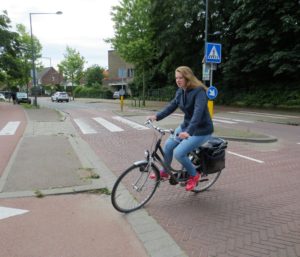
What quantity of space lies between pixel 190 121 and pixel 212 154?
0.68m

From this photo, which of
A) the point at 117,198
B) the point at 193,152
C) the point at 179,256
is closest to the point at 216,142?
the point at 193,152

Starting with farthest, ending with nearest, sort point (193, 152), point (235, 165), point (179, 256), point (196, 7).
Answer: point (196, 7), point (235, 165), point (193, 152), point (179, 256)

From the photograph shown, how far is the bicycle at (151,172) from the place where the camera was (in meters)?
4.64

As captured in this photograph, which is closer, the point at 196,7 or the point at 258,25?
the point at 258,25

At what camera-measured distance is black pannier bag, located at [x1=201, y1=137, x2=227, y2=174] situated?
5055 mm

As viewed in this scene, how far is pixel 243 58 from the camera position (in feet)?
87.2

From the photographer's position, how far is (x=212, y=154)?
16.7 ft

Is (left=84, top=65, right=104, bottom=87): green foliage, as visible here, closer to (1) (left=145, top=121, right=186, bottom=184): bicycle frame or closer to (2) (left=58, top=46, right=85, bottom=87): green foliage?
(2) (left=58, top=46, right=85, bottom=87): green foliage

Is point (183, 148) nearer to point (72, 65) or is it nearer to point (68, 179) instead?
point (68, 179)

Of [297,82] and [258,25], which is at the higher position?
[258,25]

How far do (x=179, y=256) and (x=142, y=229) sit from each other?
0.77 meters

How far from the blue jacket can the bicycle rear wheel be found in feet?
2.52

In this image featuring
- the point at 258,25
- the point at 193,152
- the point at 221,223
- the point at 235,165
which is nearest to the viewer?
the point at 221,223

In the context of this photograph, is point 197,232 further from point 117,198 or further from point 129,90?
point 129,90
